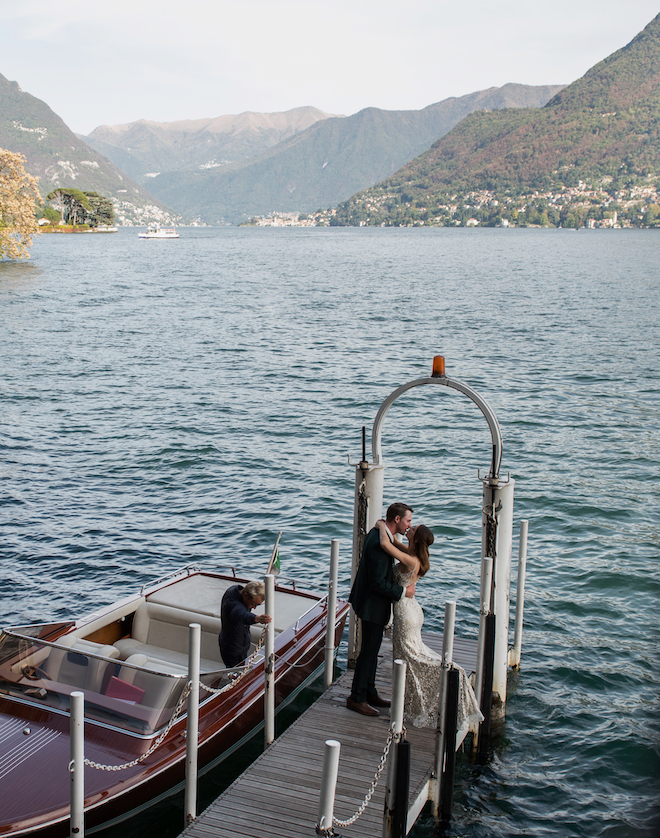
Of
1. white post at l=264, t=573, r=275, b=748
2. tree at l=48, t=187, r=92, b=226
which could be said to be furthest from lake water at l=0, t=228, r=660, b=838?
tree at l=48, t=187, r=92, b=226

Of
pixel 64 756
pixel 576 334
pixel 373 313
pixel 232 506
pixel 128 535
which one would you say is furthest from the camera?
pixel 373 313

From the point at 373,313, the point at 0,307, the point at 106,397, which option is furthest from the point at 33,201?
the point at 106,397

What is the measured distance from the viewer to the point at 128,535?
1562 centimetres

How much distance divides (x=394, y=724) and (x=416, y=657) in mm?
2022

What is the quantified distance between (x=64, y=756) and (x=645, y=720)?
6.86 m

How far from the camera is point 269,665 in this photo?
313 inches

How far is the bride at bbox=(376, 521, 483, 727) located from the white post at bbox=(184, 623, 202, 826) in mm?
1995

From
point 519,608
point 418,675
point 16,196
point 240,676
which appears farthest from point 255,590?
point 16,196

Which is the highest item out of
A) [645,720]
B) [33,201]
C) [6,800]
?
[33,201]

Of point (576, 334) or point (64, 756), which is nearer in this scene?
point (64, 756)

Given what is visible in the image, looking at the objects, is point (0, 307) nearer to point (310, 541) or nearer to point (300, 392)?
point (300, 392)

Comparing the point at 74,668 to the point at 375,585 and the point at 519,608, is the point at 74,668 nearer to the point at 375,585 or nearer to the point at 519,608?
the point at 375,585

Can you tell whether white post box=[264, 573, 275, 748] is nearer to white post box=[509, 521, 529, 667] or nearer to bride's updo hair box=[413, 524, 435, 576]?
bride's updo hair box=[413, 524, 435, 576]

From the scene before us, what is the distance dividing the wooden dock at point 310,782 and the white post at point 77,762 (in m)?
0.90
